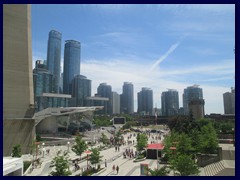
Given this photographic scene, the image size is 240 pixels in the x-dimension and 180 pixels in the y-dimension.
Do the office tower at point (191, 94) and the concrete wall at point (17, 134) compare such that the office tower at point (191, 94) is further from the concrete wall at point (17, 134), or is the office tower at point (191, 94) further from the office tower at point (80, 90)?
the concrete wall at point (17, 134)

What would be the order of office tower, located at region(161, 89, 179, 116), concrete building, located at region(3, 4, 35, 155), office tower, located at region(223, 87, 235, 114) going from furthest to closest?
office tower, located at region(161, 89, 179, 116)
office tower, located at region(223, 87, 235, 114)
concrete building, located at region(3, 4, 35, 155)

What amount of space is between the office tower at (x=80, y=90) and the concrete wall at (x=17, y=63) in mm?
141385

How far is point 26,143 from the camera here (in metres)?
36.5

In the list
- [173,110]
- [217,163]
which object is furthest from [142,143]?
[173,110]

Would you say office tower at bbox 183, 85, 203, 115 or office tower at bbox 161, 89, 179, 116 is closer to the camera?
office tower at bbox 183, 85, 203, 115

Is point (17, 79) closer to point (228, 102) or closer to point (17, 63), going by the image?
point (17, 63)

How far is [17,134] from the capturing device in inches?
1410

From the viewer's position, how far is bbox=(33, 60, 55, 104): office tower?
498ft

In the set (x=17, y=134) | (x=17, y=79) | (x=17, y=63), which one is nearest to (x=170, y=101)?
(x=17, y=134)

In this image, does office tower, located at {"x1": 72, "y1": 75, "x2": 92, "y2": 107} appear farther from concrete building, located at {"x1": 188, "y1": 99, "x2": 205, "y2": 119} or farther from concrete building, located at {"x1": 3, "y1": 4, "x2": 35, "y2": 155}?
concrete building, located at {"x1": 3, "y1": 4, "x2": 35, "y2": 155}

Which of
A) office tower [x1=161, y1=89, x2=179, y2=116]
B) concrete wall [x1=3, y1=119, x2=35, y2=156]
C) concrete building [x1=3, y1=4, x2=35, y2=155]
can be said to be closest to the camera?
concrete wall [x1=3, y1=119, x2=35, y2=156]

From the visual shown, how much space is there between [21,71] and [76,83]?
150m

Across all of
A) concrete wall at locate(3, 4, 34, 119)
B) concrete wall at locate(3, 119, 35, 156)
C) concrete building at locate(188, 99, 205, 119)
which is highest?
concrete wall at locate(3, 4, 34, 119)

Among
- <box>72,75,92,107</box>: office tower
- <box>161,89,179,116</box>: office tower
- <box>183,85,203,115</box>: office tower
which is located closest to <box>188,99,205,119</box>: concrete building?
<box>183,85,203,115</box>: office tower
